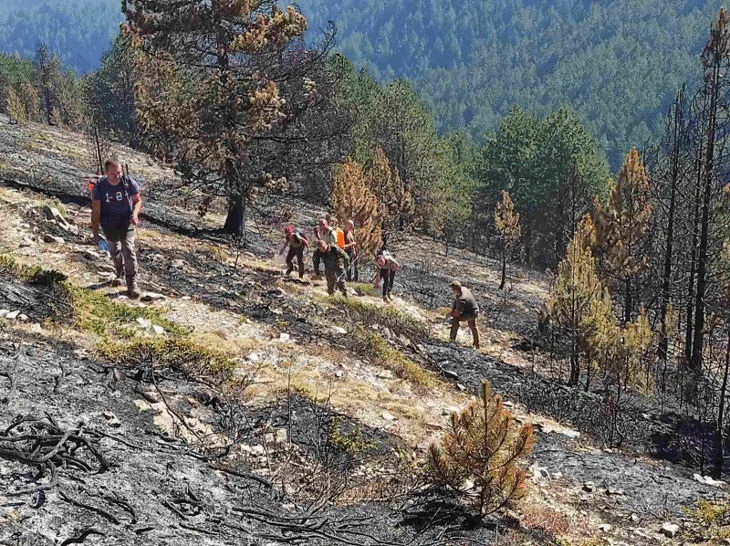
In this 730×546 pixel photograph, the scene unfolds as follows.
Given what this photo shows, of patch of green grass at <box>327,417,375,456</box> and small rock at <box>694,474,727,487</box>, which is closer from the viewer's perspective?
patch of green grass at <box>327,417,375,456</box>

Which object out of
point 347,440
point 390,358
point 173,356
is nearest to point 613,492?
point 347,440

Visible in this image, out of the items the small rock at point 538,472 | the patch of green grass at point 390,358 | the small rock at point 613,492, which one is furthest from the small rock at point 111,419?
the small rock at point 613,492

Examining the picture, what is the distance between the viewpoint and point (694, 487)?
738cm

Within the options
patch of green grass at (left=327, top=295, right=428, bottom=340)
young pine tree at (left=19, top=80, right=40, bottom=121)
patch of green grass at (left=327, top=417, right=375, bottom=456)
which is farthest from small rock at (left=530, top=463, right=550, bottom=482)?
young pine tree at (left=19, top=80, right=40, bottom=121)

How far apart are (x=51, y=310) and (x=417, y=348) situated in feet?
20.2

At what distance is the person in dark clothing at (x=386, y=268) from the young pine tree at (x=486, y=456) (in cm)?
969

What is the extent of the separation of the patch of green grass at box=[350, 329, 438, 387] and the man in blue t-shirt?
3583 mm

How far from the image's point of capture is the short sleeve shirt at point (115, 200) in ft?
26.6

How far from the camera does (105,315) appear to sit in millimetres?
7930

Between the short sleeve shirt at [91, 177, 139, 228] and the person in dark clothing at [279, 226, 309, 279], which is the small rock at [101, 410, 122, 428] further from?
the person in dark clothing at [279, 226, 309, 279]

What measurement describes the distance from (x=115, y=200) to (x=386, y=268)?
8467 millimetres

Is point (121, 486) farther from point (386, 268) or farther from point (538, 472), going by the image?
point (386, 268)

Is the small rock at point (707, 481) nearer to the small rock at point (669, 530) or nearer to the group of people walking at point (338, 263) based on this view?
the small rock at point (669, 530)

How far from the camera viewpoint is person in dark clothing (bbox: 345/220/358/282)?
48.2ft
